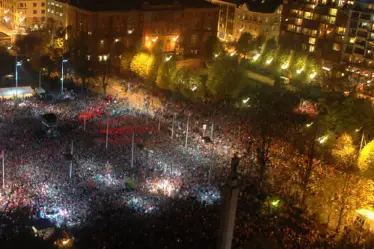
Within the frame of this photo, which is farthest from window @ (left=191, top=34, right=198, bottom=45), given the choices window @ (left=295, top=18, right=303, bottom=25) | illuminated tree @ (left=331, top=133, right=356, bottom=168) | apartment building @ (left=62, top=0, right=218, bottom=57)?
illuminated tree @ (left=331, top=133, right=356, bottom=168)

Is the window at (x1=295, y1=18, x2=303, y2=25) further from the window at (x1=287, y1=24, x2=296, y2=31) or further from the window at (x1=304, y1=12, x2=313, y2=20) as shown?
the window at (x1=304, y1=12, x2=313, y2=20)

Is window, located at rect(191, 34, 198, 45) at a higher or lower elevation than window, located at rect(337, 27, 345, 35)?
lower

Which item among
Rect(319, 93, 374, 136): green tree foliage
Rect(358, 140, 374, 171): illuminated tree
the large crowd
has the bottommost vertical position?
the large crowd

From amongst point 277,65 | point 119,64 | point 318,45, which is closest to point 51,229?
point 119,64

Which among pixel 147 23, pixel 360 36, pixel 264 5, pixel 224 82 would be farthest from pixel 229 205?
pixel 264 5

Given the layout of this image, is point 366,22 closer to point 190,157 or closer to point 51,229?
point 190,157

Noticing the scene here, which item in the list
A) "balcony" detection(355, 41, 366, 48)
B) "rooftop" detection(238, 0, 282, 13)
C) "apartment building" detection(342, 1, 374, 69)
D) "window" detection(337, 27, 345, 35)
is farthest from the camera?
"rooftop" detection(238, 0, 282, 13)
